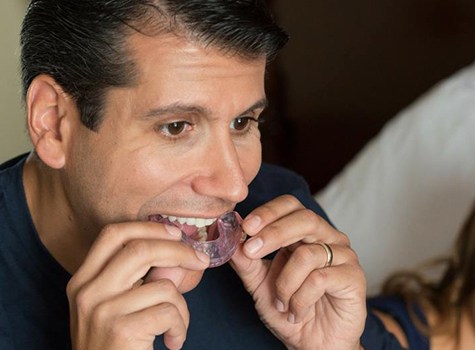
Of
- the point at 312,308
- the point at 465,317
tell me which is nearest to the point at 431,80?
the point at 465,317

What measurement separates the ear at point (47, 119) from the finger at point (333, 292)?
34 cm

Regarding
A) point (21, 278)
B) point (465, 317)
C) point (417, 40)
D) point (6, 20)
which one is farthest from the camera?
point (417, 40)

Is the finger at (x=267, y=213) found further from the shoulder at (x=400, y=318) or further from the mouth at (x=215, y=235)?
the shoulder at (x=400, y=318)

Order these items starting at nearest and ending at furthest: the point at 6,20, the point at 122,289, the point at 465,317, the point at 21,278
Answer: the point at 122,289 → the point at 21,278 → the point at 465,317 → the point at 6,20

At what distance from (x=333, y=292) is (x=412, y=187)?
2.87 ft

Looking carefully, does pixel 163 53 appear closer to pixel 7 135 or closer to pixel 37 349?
pixel 37 349

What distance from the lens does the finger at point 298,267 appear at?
105cm

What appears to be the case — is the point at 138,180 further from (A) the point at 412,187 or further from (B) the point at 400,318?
(A) the point at 412,187

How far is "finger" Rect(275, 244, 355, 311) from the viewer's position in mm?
1055

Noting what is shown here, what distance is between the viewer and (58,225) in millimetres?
1102

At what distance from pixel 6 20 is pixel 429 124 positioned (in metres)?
1.00

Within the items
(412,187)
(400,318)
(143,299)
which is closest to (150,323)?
(143,299)

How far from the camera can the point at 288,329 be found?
1172mm

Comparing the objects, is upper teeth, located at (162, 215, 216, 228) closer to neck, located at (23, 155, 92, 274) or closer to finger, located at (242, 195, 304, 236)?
finger, located at (242, 195, 304, 236)
